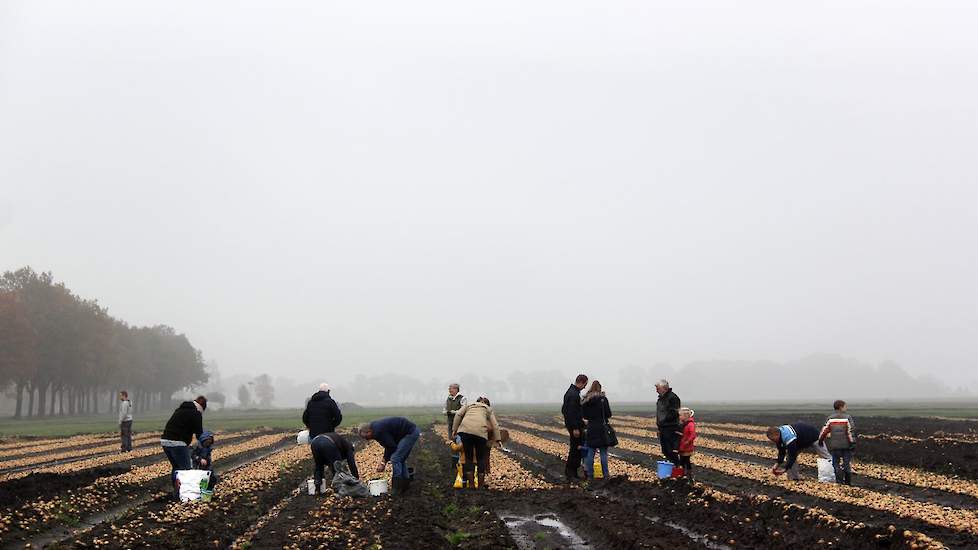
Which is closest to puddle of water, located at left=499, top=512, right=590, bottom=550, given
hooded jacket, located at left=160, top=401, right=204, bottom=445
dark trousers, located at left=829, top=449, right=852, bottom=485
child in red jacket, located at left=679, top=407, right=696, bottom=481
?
child in red jacket, located at left=679, top=407, right=696, bottom=481

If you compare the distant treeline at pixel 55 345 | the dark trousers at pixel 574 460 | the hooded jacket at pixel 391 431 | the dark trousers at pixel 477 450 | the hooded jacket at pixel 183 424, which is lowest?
the dark trousers at pixel 574 460

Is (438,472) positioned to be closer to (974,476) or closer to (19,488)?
(19,488)

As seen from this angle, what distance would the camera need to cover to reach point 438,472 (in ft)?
73.7

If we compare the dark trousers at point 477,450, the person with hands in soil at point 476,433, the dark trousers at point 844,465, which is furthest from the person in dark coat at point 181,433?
the dark trousers at point 844,465

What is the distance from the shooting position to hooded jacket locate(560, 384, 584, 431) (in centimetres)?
1898

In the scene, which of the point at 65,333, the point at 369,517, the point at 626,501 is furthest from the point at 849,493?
the point at 65,333

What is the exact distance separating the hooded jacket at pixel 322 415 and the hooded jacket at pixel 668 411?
7.93m

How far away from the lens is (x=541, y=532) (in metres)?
13.3

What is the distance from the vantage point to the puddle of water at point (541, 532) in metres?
12.3

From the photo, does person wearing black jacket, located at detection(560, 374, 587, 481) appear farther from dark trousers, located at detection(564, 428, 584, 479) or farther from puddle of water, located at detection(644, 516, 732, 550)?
puddle of water, located at detection(644, 516, 732, 550)

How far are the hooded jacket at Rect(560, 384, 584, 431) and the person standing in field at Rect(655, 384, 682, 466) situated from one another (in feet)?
6.51

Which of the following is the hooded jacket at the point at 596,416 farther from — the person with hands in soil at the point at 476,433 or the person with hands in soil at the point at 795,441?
the person with hands in soil at the point at 795,441

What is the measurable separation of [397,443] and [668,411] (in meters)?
6.73

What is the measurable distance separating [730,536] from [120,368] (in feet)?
346
